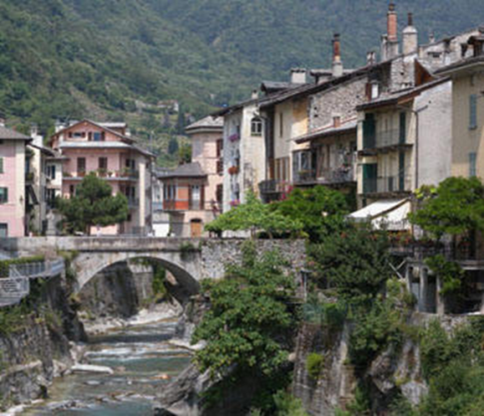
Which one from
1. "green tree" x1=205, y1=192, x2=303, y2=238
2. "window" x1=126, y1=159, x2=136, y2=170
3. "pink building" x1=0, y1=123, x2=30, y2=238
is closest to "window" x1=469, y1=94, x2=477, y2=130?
"green tree" x1=205, y1=192, x2=303, y2=238

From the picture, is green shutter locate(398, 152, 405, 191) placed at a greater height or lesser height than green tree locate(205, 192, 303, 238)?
greater

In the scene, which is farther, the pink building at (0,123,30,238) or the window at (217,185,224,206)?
the window at (217,185,224,206)

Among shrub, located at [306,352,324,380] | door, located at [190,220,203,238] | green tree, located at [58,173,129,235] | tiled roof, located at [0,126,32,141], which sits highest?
tiled roof, located at [0,126,32,141]

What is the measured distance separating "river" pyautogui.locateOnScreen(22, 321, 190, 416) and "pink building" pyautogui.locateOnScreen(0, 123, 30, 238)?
12.6m

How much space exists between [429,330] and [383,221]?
527 inches

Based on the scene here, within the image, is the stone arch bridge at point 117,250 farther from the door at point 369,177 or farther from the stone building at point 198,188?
the door at point 369,177

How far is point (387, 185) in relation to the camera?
215 feet

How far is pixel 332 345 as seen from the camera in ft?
182

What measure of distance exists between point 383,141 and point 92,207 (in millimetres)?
52658

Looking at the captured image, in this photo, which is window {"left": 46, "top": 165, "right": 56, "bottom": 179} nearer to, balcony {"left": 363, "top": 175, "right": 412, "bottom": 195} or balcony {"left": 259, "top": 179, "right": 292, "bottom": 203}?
balcony {"left": 259, "top": 179, "right": 292, "bottom": 203}

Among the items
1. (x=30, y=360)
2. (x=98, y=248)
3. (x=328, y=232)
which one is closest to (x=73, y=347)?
(x=98, y=248)

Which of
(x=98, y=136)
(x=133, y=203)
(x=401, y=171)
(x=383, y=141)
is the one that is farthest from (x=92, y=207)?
(x=401, y=171)

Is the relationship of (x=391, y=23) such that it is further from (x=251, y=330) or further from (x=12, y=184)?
(x=12, y=184)

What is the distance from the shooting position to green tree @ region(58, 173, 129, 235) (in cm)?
11388
